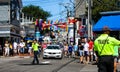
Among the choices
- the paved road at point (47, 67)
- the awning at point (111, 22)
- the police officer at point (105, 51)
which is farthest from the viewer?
the awning at point (111, 22)

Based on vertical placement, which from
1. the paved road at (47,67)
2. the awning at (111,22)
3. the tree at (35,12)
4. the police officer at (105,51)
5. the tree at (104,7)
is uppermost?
the tree at (35,12)

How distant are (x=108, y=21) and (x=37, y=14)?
323ft

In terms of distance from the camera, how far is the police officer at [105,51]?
10.5 m

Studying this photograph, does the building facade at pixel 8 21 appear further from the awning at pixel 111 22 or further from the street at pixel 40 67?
the awning at pixel 111 22

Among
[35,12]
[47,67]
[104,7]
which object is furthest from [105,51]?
[35,12]

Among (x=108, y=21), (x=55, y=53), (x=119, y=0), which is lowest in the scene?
(x=55, y=53)

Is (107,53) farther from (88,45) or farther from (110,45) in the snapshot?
(88,45)

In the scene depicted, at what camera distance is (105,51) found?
420 inches

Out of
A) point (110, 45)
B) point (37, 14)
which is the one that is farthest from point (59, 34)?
point (110, 45)

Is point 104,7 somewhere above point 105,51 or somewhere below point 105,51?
above

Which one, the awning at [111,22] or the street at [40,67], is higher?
the awning at [111,22]

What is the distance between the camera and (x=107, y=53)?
10.6 metres

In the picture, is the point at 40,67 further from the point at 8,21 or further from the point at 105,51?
the point at 8,21

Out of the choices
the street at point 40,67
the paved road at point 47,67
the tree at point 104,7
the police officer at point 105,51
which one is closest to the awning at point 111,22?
the paved road at point 47,67
